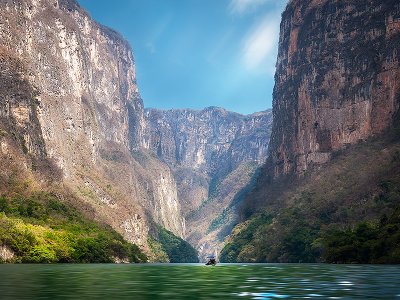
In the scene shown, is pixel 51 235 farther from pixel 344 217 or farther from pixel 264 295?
pixel 264 295

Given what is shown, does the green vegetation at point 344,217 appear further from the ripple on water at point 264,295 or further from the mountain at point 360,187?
the ripple on water at point 264,295

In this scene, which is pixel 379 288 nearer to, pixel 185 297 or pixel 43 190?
pixel 185 297

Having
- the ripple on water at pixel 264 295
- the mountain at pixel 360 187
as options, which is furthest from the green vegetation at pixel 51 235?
the ripple on water at pixel 264 295

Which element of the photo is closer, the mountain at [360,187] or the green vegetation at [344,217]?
the green vegetation at [344,217]

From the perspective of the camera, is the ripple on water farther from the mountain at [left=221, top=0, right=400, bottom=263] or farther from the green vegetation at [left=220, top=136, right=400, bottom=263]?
the mountain at [left=221, top=0, right=400, bottom=263]

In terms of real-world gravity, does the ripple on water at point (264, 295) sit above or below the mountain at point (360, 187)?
below

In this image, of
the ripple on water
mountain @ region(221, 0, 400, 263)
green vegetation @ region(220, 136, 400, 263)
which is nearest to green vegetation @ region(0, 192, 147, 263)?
green vegetation @ region(220, 136, 400, 263)

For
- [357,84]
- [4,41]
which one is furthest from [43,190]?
[357,84]
